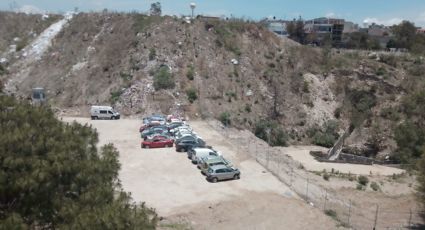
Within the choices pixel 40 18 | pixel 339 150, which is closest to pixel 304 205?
pixel 339 150

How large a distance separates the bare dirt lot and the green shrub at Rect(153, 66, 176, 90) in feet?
52.1

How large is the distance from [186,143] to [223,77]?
23.5 meters

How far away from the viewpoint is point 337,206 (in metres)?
31.2

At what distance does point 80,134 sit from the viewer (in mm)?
15672

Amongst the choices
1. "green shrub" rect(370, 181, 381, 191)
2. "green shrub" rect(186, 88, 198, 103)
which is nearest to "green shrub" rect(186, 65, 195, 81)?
"green shrub" rect(186, 88, 198, 103)

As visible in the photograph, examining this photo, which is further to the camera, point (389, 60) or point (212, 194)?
point (389, 60)

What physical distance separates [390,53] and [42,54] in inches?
2184

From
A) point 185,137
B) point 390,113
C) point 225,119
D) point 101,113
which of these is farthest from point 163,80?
point 390,113

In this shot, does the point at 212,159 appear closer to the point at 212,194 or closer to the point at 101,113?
the point at 212,194

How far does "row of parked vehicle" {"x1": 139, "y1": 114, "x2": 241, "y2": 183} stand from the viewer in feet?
105

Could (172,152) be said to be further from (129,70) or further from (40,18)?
(40,18)

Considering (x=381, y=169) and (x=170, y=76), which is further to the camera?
(x=170, y=76)

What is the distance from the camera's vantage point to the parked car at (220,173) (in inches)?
1244

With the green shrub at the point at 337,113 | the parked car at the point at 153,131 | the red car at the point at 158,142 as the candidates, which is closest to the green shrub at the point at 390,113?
the green shrub at the point at 337,113
